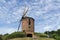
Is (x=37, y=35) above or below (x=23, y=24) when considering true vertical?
below

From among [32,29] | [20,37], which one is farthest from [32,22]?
[20,37]

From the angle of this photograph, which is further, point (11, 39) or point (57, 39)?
point (57, 39)

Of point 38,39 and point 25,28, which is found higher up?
point 25,28

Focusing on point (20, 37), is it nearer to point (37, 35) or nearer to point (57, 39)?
point (37, 35)

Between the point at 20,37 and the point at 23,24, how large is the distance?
5270 millimetres

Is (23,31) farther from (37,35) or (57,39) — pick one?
(57,39)

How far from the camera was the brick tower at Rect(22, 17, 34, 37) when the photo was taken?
47928 millimetres

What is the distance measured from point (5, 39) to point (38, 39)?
349 inches

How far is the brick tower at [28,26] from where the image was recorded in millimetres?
47928

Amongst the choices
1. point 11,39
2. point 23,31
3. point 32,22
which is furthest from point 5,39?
point 32,22

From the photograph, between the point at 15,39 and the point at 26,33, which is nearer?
the point at 15,39

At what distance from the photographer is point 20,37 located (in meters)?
44.8

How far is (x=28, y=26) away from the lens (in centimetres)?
4844

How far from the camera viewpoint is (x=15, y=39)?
1670 inches
